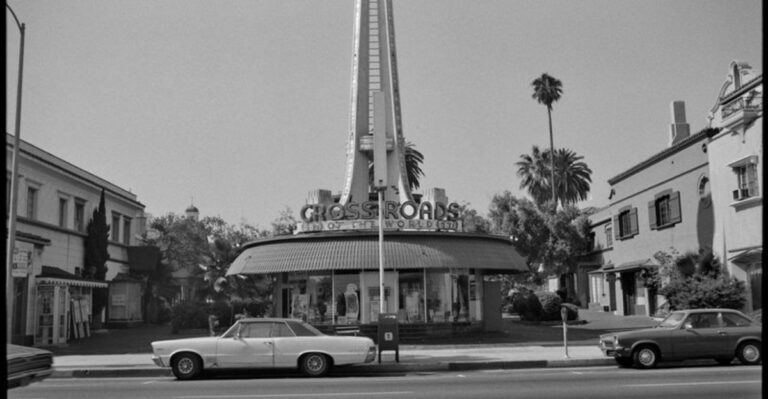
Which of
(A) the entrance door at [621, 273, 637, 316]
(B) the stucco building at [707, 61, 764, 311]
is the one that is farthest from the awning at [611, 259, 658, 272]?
(B) the stucco building at [707, 61, 764, 311]

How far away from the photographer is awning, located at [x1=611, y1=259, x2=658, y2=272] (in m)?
39.1

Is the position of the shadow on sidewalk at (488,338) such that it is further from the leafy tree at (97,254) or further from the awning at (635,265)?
the awning at (635,265)

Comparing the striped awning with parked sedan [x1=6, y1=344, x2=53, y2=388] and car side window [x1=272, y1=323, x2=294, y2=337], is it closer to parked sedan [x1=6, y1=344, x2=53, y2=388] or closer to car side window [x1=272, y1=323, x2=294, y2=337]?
car side window [x1=272, y1=323, x2=294, y2=337]

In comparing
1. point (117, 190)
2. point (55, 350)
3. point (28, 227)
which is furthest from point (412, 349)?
point (117, 190)

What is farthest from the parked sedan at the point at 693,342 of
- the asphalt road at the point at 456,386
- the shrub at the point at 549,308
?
the shrub at the point at 549,308

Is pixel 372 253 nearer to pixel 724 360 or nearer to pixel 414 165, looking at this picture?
pixel 724 360

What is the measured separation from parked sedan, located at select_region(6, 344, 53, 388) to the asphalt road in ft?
2.08

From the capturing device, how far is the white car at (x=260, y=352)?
695 inches

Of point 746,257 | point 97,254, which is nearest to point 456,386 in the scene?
point 746,257

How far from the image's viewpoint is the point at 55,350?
89.7 ft

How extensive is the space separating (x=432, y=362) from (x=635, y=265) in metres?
23.8

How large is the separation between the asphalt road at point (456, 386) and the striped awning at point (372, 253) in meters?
9.13

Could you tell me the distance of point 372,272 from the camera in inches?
1105

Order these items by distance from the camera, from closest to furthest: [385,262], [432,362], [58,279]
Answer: [432,362], [385,262], [58,279]
